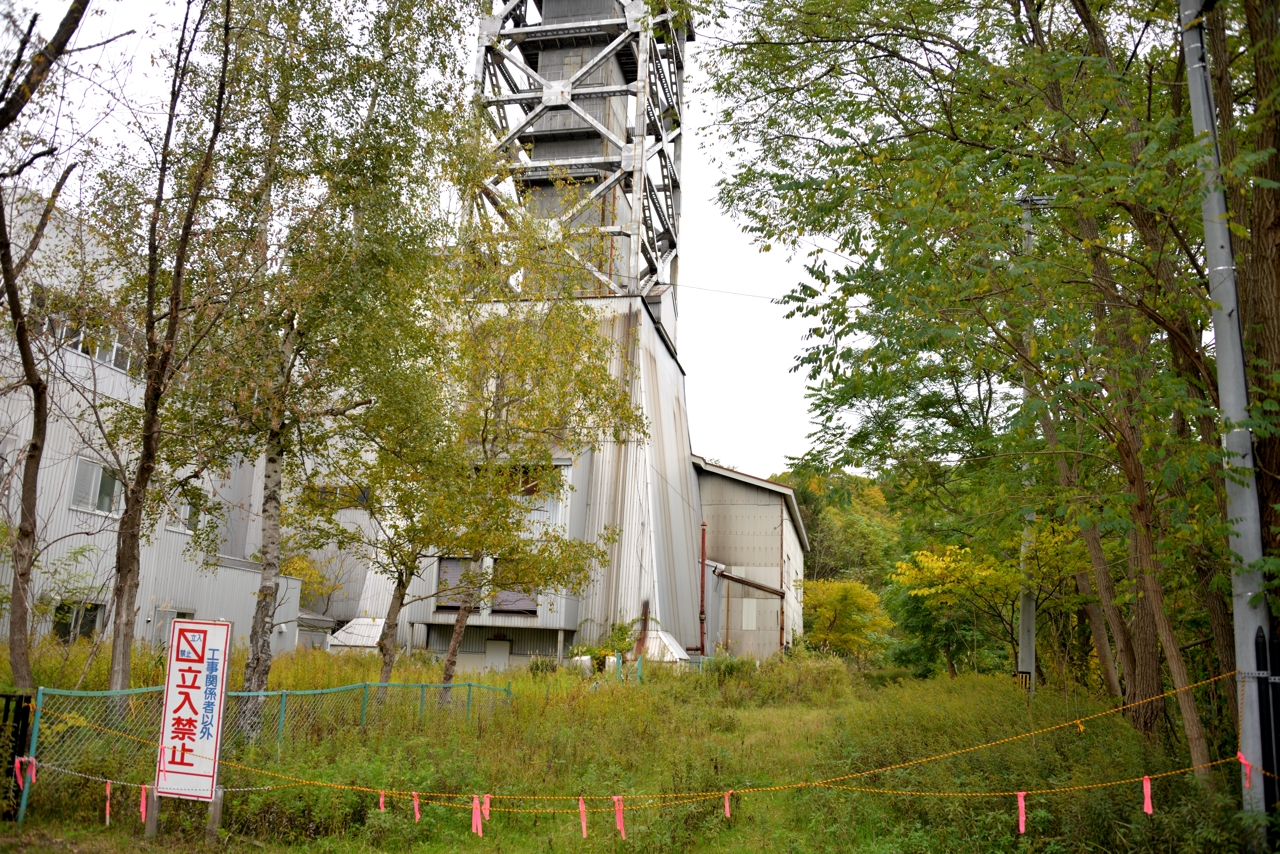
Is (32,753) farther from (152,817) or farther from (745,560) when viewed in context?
(745,560)

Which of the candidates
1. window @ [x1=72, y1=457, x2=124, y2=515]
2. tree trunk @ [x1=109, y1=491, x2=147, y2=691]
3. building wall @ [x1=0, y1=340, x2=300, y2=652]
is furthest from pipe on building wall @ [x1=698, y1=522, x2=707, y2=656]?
tree trunk @ [x1=109, y1=491, x2=147, y2=691]

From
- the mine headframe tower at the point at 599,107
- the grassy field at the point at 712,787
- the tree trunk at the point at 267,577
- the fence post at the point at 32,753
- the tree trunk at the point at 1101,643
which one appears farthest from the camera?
the mine headframe tower at the point at 599,107

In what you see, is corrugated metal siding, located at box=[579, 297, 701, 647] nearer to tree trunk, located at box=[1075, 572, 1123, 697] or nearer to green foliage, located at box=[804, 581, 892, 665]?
tree trunk, located at box=[1075, 572, 1123, 697]

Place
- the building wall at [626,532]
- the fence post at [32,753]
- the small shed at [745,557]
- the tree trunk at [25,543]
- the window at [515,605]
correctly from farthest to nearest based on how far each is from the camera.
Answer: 1. the small shed at [745,557]
2. the building wall at [626,532]
3. the window at [515,605]
4. the tree trunk at [25,543]
5. the fence post at [32,753]

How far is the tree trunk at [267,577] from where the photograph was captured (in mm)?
12367

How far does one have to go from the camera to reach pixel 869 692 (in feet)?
73.4

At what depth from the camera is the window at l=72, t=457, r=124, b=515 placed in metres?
19.9

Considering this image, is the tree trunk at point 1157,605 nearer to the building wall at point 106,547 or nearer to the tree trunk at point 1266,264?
the tree trunk at point 1266,264

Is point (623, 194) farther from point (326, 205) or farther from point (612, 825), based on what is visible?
point (612, 825)

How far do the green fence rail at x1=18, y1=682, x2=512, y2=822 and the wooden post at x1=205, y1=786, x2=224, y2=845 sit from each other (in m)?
1.25

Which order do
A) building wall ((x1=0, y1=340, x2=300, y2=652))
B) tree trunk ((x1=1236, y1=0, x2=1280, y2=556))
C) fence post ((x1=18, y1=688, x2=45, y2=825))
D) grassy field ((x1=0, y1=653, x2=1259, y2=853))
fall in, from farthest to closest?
building wall ((x1=0, y1=340, x2=300, y2=652))
grassy field ((x1=0, y1=653, x2=1259, y2=853))
fence post ((x1=18, y1=688, x2=45, y2=825))
tree trunk ((x1=1236, y1=0, x2=1280, y2=556))

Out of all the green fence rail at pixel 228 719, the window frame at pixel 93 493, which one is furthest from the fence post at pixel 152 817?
the window frame at pixel 93 493

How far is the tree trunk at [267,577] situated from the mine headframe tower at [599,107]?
59.0ft

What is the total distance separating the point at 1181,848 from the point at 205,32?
1318cm
